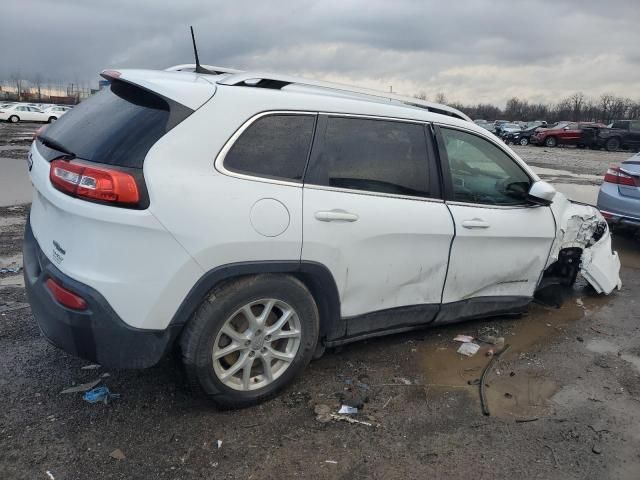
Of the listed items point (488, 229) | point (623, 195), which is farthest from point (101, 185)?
point (623, 195)

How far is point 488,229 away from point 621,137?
112 ft

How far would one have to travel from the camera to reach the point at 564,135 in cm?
3428

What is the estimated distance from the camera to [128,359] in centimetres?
273

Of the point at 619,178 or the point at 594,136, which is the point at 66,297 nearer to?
the point at 619,178

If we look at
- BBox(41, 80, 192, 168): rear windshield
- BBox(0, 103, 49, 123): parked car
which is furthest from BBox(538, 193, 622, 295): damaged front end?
BBox(0, 103, 49, 123): parked car

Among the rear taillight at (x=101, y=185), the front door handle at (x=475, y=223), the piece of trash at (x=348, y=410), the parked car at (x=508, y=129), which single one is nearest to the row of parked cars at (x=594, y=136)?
the parked car at (x=508, y=129)

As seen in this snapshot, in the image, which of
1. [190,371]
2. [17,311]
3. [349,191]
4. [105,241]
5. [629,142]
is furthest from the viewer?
[629,142]

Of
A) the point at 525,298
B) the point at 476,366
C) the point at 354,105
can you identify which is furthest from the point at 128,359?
the point at 525,298

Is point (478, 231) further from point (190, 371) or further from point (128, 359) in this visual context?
point (128, 359)

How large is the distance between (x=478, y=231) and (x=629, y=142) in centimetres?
3456

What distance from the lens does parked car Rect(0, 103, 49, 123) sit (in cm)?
4109

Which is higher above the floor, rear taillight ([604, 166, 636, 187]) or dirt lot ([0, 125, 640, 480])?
rear taillight ([604, 166, 636, 187])

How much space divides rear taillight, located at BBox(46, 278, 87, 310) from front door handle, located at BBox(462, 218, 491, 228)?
7.99 ft

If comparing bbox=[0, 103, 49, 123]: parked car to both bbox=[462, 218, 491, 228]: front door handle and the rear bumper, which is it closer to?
the rear bumper
